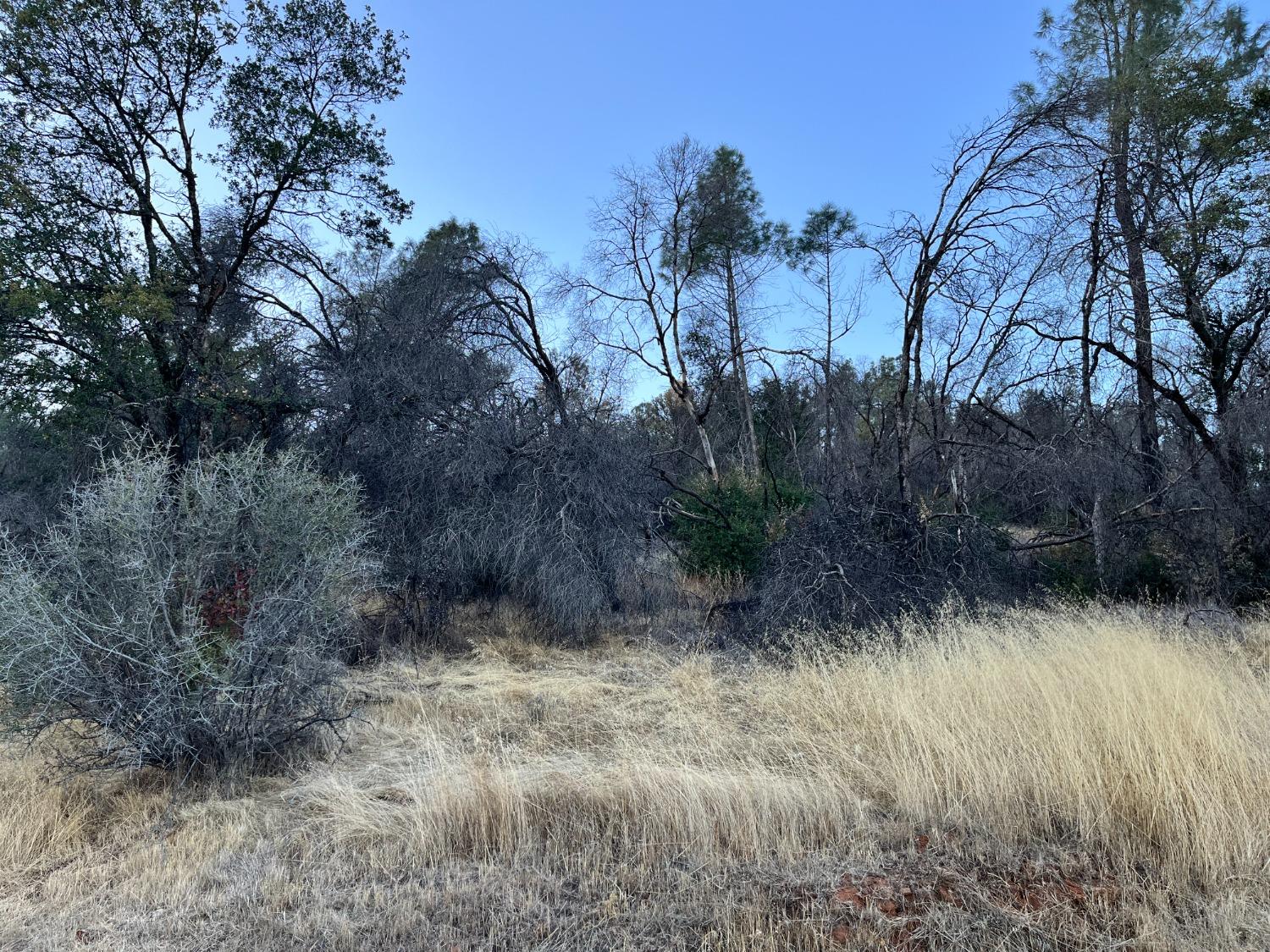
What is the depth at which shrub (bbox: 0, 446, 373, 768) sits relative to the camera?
15.9 feet

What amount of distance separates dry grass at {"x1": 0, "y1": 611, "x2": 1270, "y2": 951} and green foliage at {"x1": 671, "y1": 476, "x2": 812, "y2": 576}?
6.96 m

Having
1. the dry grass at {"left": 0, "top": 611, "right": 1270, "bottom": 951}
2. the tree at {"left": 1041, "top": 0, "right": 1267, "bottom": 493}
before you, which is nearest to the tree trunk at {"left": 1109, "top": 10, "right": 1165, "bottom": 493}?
the tree at {"left": 1041, "top": 0, "right": 1267, "bottom": 493}

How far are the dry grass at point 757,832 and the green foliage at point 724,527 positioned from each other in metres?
6.96

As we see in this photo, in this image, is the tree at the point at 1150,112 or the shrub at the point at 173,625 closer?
the shrub at the point at 173,625

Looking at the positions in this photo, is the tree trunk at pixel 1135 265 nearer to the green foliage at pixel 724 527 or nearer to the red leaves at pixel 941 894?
the green foliage at pixel 724 527

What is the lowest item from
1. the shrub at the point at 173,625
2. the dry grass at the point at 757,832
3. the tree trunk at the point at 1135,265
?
the dry grass at the point at 757,832

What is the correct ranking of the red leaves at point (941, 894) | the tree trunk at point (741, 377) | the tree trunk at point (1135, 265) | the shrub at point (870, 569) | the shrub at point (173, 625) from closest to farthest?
the red leaves at point (941, 894) → the shrub at point (173, 625) → the shrub at point (870, 569) → the tree trunk at point (1135, 265) → the tree trunk at point (741, 377)

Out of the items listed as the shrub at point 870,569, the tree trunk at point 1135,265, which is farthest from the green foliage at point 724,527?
the tree trunk at point 1135,265

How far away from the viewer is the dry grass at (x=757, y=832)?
10.3 feet

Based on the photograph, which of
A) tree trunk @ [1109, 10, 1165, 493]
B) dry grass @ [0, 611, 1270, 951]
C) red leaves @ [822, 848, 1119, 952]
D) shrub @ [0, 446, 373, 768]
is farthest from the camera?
tree trunk @ [1109, 10, 1165, 493]

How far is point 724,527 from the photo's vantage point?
13.3 metres

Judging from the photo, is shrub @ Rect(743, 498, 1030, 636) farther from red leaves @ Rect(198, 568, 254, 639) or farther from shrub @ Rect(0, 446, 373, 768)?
red leaves @ Rect(198, 568, 254, 639)

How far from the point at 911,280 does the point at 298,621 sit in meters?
9.84

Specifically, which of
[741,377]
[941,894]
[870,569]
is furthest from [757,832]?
[741,377]
